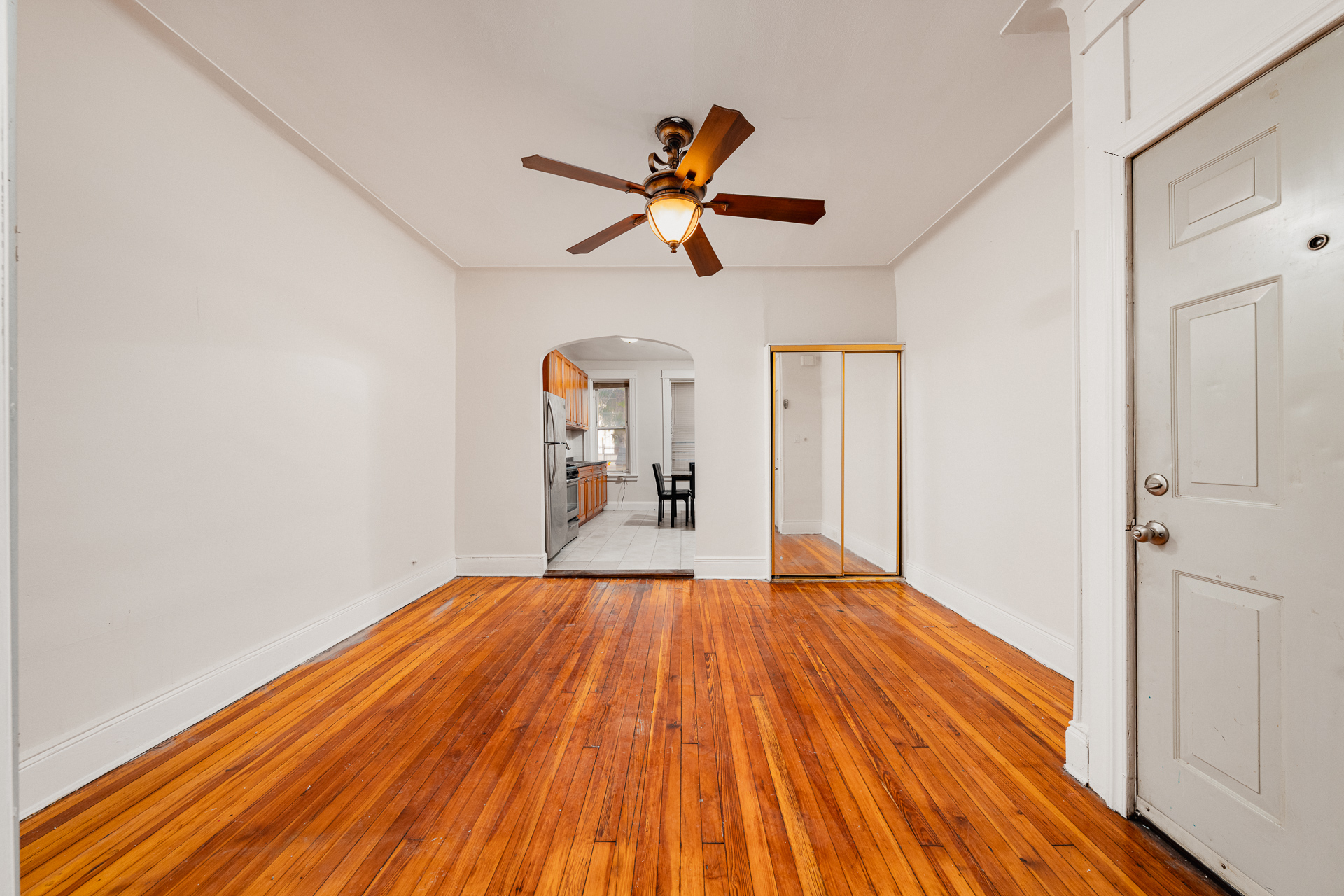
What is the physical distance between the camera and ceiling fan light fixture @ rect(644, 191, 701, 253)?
2.21m

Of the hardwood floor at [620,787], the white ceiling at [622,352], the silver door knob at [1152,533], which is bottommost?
the hardwood floor at [620,787]

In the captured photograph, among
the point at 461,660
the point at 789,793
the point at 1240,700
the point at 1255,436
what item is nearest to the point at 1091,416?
the point at 1255,436

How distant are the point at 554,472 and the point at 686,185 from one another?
3.35 m

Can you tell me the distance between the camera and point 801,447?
427 cm

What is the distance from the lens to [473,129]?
2.48 m

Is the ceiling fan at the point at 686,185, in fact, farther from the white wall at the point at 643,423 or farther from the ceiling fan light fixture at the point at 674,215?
the white wall at the point at 643,423

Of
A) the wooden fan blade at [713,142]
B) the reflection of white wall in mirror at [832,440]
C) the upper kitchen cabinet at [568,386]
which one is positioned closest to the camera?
the wooden fan blade at [713,142]

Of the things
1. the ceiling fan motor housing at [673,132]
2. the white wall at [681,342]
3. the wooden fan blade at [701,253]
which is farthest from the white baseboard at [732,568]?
the ceiling fan motor housing at [673,132]

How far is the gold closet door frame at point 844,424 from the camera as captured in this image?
424 centimetres

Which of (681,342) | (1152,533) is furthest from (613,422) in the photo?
(1152,533)

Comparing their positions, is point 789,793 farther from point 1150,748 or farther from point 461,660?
point 461,660

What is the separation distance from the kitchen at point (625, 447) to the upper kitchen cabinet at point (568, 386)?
0.06ft

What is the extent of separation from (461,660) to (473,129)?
9.02 ft

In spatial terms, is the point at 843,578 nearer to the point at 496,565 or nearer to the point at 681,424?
the point at 496,565
